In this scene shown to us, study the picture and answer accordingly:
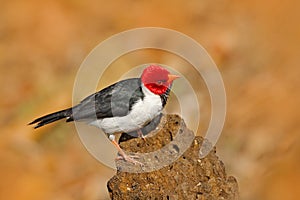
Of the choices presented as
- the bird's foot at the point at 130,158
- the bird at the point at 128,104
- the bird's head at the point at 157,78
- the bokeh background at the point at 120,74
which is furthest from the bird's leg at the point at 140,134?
the bokeh background at the point at 120,74

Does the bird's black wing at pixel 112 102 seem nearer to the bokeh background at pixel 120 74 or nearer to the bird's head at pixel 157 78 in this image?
the bird's head at pixel 157 78

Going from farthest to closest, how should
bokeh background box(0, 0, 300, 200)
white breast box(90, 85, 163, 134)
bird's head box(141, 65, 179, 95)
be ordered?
bokeh background box(0, 0, 300, 200)
white breast box(90, 85, 163, 134)
bird's head box(141, 65, 179, 95)

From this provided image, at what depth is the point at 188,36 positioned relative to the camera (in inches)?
485

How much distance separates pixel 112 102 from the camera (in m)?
6.77

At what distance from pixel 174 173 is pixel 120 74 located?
196 inches

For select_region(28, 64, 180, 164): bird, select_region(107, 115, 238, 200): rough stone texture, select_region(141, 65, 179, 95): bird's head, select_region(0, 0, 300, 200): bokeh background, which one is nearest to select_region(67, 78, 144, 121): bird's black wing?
select_region(28, 64, 180, 164): bird

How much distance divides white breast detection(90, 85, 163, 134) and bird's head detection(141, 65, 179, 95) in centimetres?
8

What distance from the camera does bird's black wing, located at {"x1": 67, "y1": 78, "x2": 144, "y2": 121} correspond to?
6652 millimetres

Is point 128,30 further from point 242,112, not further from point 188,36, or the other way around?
point 242,112

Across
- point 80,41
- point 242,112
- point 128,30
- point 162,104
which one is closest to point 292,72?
point 242,112

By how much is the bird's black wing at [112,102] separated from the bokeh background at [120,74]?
3.00 meters

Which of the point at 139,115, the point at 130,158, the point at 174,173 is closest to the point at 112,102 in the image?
the point at 139,115

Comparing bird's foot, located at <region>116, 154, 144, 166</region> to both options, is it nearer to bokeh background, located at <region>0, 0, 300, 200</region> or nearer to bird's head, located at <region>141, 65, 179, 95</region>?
bird's head, located at <region>141, 65, 179, 95</region>

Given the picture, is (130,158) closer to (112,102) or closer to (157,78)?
(112,102)
